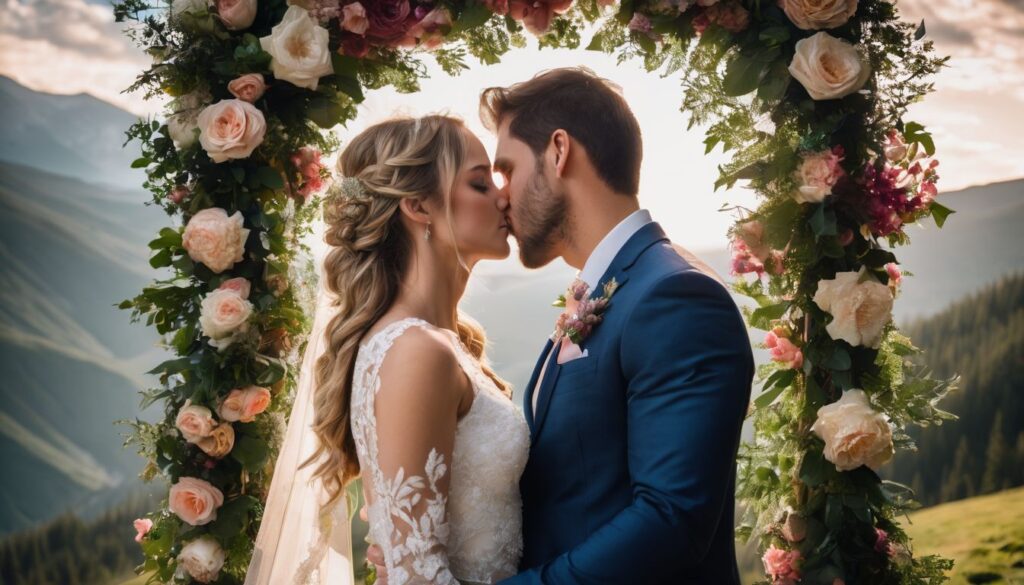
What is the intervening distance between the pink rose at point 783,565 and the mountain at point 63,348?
3.87 meters

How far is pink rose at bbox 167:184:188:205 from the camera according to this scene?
114 inches

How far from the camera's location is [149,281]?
18.0ft

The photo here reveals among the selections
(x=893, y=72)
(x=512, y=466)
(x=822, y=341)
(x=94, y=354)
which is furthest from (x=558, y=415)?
(x=94, y=354)

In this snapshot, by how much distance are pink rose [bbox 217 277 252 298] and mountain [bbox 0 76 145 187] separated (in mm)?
2972

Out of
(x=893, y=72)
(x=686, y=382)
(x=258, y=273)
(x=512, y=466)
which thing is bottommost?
(x=512, y=466)

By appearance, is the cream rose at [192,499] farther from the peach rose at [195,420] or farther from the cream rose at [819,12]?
the cream rose at [819,12]

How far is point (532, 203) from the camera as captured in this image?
2781mm

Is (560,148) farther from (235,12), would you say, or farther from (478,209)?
(235,12)

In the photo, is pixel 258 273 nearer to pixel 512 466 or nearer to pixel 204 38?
pixel 204 38

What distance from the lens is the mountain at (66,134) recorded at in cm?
523

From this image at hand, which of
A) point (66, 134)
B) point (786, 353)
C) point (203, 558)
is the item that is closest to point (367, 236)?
point (203, 558)

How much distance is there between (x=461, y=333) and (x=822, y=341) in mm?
1340

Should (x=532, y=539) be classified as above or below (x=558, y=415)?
below

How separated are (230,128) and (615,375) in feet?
4.86
